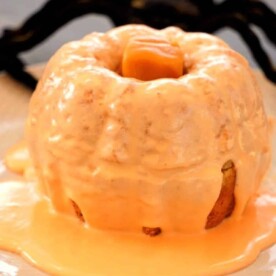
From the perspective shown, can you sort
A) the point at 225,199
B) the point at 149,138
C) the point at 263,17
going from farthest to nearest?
the point at 263,17 → the point at 225,199 → the point at 149,138

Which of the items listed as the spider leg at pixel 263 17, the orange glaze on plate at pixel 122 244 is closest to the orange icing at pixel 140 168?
the orange glaze on plate at pixel 122 244

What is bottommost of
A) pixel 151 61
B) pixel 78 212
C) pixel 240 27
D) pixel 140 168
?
pixel 240 27

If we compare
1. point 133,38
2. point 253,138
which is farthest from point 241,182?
point 133,38

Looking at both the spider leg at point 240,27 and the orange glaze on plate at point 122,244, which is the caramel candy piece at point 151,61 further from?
the spider leg at point 240,27

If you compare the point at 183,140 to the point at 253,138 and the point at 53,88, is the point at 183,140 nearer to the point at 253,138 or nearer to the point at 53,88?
the point at 253,138

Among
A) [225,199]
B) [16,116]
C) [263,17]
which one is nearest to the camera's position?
[225,199]

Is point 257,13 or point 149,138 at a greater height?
point 149,138

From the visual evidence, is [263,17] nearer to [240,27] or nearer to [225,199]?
[240,27]

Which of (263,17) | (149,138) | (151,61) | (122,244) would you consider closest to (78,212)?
(122,244)
